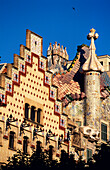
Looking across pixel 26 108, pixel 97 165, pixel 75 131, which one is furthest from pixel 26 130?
pixel 97 165

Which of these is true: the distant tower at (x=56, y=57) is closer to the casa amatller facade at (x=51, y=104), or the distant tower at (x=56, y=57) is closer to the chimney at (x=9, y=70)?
the casa amatller facade at (x=51, y=104)

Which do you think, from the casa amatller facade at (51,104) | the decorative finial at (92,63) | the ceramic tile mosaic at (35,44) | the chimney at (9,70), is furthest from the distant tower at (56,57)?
the chimney at (9,70)

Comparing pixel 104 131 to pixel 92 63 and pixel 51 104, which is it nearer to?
pixel 92 63

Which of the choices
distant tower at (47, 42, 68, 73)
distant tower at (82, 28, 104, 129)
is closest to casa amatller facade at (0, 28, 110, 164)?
distant tower at (82, 28, 104, 129)

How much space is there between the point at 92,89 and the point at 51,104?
5.36 meters

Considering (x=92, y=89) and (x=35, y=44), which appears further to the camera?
(x=92, y=89)

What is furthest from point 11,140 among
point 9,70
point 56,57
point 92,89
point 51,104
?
point 56,57

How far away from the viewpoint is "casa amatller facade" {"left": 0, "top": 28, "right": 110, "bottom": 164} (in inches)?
2152

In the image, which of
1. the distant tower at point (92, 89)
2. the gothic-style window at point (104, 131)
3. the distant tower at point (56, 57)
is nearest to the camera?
the distant tower at point (92, 89)

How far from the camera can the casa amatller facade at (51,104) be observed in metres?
54.7

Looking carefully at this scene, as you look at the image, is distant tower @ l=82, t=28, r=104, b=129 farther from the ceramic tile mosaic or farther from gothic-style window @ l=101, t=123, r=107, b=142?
the ceramic tile mosaic

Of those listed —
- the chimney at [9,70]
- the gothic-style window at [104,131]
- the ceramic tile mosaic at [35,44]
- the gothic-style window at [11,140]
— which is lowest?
the gothic-style window at [11,140]

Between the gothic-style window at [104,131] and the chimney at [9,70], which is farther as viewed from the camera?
the gothic-style window at [104,131]

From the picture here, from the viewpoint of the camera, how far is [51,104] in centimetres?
5825
